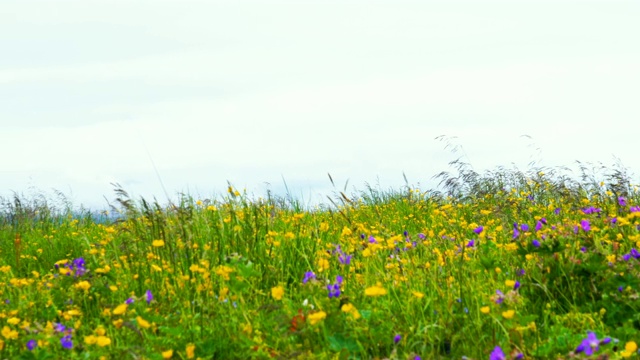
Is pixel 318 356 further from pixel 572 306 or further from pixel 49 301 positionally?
pixel 49 301

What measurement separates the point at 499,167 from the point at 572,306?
→ 7129mm

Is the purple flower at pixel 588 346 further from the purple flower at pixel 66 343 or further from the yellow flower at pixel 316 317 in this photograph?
the purple flower at pixel 66 343

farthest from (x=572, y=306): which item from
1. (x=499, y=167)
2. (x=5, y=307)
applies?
(x=499, y=167)

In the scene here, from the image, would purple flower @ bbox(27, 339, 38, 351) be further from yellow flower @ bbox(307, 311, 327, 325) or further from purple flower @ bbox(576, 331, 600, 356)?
purple flower @ bbox(576, 331, 600, 356)

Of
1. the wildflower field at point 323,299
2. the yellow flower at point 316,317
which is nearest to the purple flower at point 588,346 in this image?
the wildflower field at point 323,299

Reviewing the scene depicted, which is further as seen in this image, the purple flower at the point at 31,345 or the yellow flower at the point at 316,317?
the purple flower at the point at 31,345

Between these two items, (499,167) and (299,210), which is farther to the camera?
(499,167)

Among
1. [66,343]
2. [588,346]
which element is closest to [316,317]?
[588,346]

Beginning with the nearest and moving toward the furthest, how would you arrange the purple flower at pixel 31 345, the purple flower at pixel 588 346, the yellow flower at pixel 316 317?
the purple flower at pixel 588 346, the yellow flower at pixel 316 317, the purple flower at pixel 31 345

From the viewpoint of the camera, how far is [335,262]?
Result: 15.7 feet

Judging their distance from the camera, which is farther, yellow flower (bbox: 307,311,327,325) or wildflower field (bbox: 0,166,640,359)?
wildflower field (bbox: 0,166,640,359)

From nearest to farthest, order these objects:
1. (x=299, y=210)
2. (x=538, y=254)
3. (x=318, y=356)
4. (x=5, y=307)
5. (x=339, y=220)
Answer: (x=318, y=356) → (x=538, y=254) → (x=5, y=307) → (x=339, y=220) → (x=299, y=210)

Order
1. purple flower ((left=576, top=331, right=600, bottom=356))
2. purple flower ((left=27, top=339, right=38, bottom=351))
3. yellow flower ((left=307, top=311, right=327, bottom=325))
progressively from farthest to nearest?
purple flower ((left=27, top=339, right=38, bottom=351)), yellow flower ((left=307, top=311, right=327, bottom=325)), purple flower ((left=576, top=331, right=600, bottom=356))

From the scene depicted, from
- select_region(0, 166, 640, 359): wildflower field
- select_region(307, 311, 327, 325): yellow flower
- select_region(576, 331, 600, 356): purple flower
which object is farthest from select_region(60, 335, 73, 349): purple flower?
select_region(576, 331, 600, 356): purple flower
